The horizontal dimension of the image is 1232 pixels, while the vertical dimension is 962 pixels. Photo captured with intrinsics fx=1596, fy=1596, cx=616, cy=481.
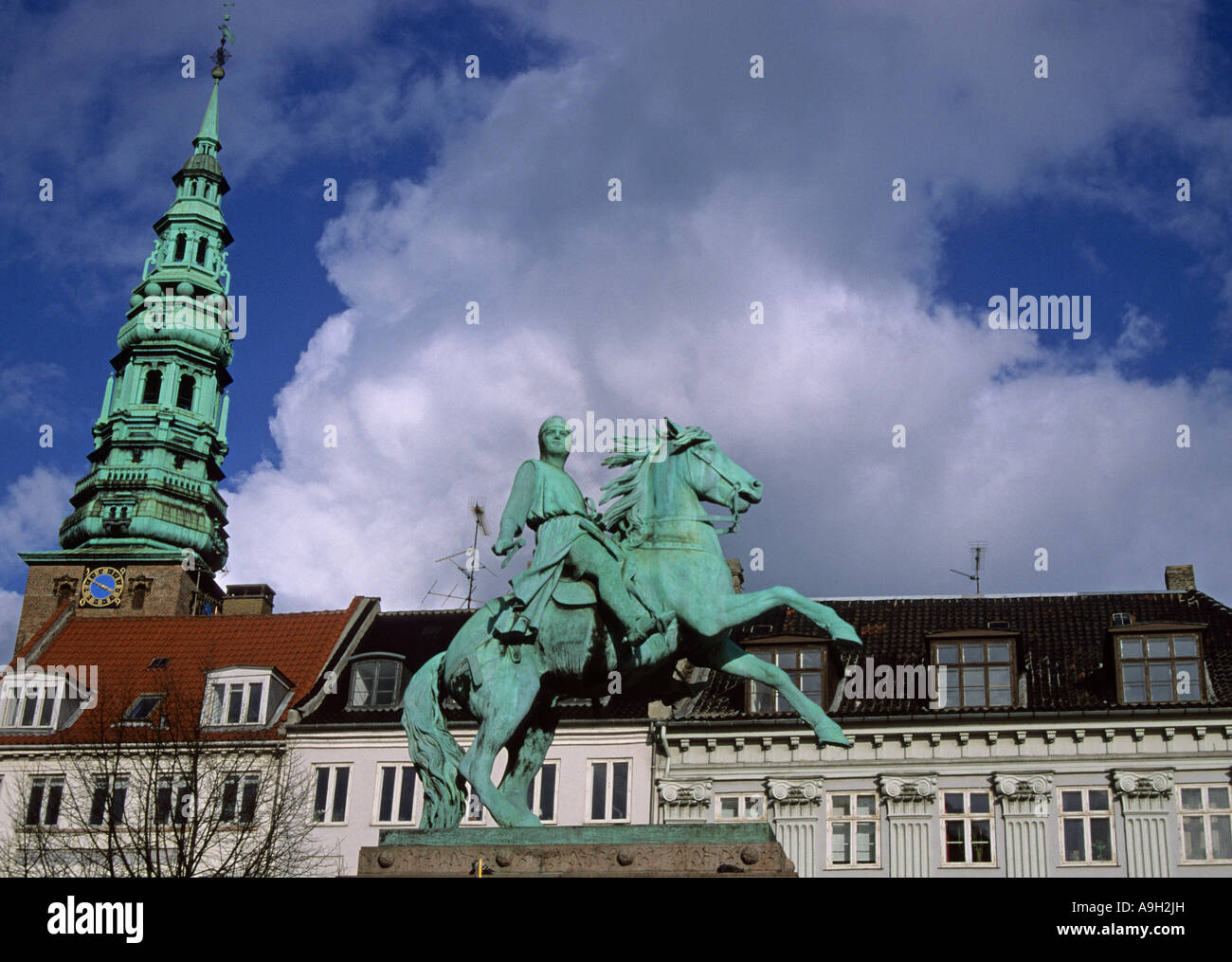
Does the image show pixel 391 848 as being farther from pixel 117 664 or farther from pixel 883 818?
pixel 117 664

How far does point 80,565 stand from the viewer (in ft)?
230

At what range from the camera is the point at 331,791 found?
141 feet

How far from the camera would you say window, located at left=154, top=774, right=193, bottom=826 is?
3470cm

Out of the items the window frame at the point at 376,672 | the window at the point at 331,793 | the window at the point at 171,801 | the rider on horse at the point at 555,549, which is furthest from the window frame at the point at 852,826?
the rider on horse at the point at 555,549

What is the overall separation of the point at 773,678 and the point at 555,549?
96.5 inches

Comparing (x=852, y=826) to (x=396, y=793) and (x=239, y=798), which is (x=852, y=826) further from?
(x=239, y=798)

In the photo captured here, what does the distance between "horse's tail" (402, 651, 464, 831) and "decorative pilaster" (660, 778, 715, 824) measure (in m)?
24.8

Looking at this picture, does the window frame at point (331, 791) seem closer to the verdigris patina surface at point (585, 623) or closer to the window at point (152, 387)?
the verdigris patina surface at point (585, 623)

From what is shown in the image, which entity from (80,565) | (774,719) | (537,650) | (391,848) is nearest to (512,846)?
(391,848)

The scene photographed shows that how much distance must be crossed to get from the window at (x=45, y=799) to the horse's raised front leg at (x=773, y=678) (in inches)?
1328

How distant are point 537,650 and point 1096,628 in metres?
30.6

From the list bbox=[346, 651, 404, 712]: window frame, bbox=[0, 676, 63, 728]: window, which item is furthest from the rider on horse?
bbox=[0, 676, 63, 728]: window

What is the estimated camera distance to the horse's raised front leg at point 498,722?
48.8ft

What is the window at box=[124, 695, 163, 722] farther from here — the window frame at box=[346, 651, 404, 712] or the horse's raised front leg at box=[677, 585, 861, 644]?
the horse's raised front leg at box=[677, 585, 861, 644]
